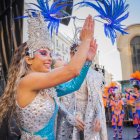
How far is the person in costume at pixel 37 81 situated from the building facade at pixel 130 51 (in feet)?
62.6

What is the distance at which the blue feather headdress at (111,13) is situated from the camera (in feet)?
6.77

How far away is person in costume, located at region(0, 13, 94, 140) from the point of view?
1617 mm

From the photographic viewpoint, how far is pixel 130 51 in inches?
841

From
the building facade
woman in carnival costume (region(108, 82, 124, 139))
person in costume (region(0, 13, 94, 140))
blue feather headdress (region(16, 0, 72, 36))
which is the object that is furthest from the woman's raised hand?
the building facade

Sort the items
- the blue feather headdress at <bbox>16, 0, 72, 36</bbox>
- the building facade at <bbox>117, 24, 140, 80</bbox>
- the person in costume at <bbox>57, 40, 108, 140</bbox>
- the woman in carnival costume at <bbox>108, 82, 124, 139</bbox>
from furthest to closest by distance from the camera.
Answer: the building facade at <bbox>117, 24, 140, 80</bbox> → the woman in carnival costume at <bbox>108, 82, 124, 139</bbox> → the person in costume at <bbox>57, 40, 108, 140</bbox> → the blue feather headdress at <bbox>16, 0, 72, 36</bbox>

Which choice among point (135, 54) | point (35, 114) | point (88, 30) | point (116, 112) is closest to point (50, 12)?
point (88, 30)

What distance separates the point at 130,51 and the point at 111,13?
64.8ft

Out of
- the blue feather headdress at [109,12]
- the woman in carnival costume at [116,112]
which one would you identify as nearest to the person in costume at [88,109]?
the blue feather headdress at [109,12]

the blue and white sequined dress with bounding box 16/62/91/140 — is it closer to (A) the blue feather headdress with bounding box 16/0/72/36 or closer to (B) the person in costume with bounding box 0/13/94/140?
(B) the person in costume with bounding box 0/13/94/140

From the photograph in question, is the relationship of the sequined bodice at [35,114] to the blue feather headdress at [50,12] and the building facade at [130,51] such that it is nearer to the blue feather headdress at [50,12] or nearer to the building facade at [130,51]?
the blue feather headdress at [50,12]

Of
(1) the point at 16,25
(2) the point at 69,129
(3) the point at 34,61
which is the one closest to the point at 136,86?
(1) the point at 16,25

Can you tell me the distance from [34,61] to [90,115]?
4.90 ft

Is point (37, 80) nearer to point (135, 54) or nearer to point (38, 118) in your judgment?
point (38, 118)

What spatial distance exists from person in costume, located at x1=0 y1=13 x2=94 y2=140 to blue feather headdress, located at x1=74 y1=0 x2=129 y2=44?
35 cm
